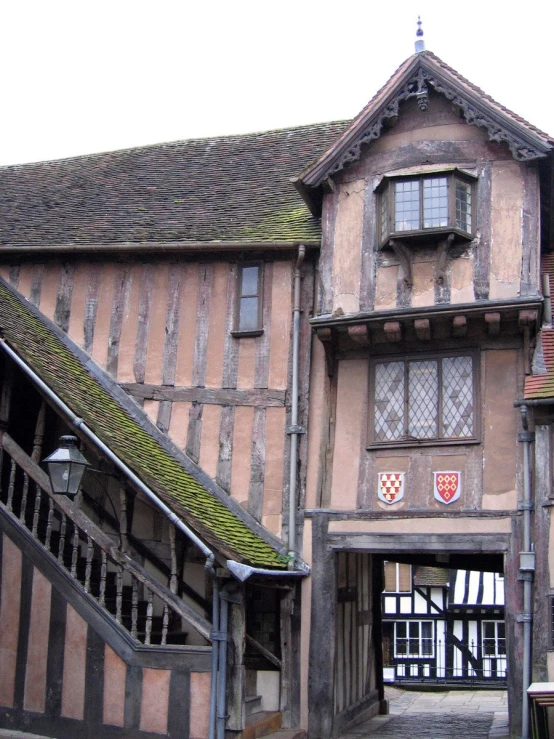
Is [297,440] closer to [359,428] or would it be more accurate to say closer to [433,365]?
[359,428]

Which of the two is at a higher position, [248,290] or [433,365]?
[248,290]

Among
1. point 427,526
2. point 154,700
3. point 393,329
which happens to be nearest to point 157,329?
point 393,329

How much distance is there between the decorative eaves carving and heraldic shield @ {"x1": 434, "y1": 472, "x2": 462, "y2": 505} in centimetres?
386

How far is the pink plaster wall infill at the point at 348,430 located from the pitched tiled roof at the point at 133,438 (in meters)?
1.04

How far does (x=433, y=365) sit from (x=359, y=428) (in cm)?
121

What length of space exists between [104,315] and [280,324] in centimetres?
265

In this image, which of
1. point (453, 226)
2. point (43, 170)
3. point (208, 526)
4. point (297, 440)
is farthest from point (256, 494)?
point (43, 170)

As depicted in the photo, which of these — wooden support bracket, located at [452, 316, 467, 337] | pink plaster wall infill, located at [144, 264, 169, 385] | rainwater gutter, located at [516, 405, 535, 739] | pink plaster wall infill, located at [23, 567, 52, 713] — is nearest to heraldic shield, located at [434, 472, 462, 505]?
rainwater gutter, located at [516, 405, 535, 739]

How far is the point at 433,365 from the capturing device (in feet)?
37.9

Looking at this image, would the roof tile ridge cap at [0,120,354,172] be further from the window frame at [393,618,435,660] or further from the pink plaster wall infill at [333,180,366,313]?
the window frame at [393,618,435,660]

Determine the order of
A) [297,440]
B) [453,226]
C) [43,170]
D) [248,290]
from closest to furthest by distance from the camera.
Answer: [453,226] < [297,440] < [248,290] < [43,170]

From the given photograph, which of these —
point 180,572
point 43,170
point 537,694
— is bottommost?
point 537,694

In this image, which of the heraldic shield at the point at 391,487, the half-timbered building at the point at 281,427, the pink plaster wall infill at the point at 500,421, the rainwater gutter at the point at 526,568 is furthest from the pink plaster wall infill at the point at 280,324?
the rainwater gutter at the point at 526,568

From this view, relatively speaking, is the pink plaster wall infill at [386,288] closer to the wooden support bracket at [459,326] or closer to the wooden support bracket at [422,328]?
the wooden support bracket at [422,328]
